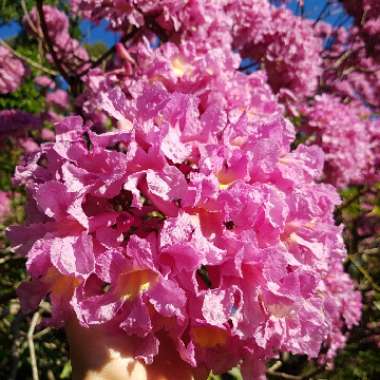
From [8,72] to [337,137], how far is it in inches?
85.4

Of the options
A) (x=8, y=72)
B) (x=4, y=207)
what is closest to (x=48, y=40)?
(x=8, y=72)

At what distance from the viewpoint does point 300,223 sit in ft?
3.24

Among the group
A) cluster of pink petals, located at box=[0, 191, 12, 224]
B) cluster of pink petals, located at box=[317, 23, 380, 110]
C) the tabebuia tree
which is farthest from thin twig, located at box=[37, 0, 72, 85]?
cluster of pink petals, located at box=[317, 23, 380, 110]

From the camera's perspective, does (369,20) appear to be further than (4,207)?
No

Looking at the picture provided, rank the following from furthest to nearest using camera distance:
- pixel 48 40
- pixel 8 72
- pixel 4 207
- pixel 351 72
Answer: pixel 4 207 < pixel 351 72 < pixel 8 72 < pixel 48 40

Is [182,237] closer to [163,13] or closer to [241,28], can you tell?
[163,13]

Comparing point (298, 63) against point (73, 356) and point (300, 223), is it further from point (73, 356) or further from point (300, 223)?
point (73, 356)

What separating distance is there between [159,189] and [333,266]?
175 cm

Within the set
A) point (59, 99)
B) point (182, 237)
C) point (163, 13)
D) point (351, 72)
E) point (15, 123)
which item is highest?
point (59, 99)

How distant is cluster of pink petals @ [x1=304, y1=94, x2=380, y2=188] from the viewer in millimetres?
2875

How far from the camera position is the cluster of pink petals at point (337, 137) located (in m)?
2.88

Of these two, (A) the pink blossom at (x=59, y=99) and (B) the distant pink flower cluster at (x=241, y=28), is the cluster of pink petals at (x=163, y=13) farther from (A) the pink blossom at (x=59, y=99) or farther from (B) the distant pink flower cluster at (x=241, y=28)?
(A) the pink blossom at (x=59, y=99)

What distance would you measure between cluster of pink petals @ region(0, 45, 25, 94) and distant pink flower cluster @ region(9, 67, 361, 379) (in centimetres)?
242

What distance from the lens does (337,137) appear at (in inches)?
113
